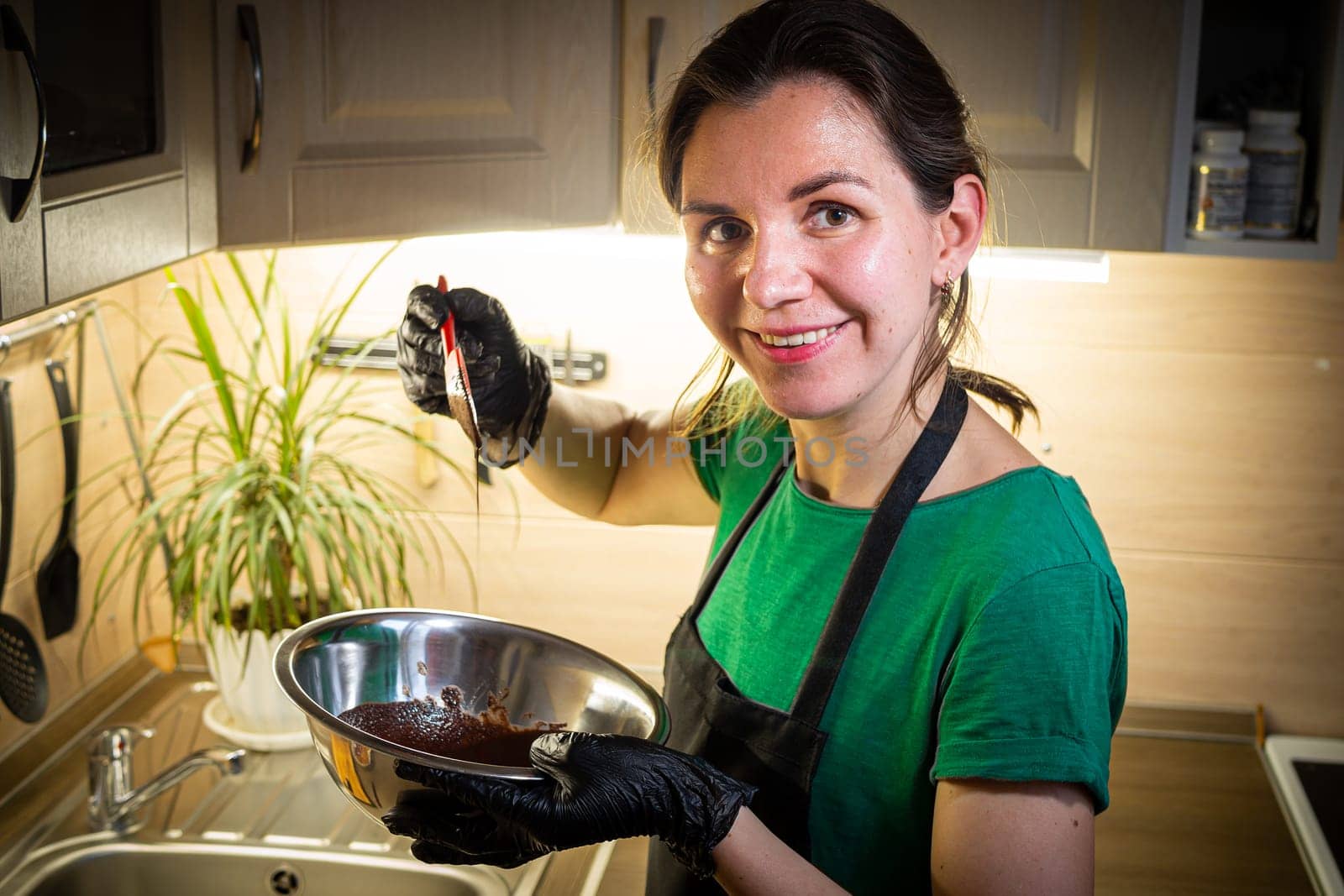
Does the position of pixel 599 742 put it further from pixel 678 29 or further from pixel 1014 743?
pixel 678 29

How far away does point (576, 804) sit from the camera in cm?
90

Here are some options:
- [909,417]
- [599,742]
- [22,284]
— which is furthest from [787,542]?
[22,284]

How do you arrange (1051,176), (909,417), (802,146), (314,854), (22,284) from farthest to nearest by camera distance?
(314,854), (1051,176), (909,417), (802,146), (22,284)

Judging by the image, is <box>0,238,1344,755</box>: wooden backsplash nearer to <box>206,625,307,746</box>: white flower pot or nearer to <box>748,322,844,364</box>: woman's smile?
<box>206,625,307,746</box>: white flower pot

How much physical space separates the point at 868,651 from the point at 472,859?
34 cm

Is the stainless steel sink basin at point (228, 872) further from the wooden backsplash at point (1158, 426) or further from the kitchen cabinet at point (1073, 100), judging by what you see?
the kitchen cabinet at point (1073, 100)

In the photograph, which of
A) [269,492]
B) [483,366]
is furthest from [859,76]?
[269,492]

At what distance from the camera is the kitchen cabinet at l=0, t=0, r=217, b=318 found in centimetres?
87

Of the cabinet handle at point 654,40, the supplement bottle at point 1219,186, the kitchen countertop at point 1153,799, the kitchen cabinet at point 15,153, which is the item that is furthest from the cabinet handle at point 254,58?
the supplement bottle at point 1219,186

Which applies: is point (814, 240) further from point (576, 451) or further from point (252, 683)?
point (252, 683)

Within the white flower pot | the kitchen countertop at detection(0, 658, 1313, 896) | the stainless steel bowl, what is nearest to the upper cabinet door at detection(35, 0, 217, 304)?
the stainless steel bowl

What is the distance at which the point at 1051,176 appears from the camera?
140 centimetres

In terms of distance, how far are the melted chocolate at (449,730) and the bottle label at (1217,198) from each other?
89cm

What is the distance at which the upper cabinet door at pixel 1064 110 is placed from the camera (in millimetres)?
1363
